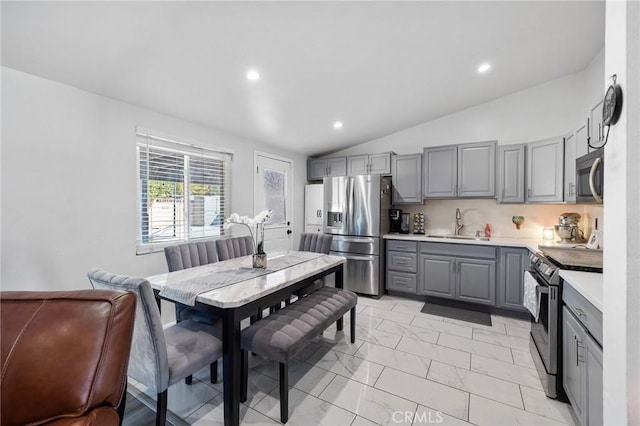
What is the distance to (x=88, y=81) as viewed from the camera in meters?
2.07

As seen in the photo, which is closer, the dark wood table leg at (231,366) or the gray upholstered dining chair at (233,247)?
the dark wood table leg at (231,366)

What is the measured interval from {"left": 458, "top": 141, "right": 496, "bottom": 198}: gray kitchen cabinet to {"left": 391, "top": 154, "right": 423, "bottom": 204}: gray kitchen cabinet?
54 centimetres

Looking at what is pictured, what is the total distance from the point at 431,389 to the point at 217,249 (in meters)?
2.19

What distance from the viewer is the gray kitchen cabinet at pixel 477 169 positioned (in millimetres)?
3460

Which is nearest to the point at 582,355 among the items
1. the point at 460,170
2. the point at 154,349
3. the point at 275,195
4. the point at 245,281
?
the point at 245,281

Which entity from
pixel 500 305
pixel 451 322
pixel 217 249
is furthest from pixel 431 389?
pixel 217 249

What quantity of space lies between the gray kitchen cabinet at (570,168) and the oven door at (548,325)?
1.31 metres

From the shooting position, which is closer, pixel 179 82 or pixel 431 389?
pixel 431 389

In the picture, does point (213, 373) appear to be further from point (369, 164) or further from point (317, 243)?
point (369, 164)

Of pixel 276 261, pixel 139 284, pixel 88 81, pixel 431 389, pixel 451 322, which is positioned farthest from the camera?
pixel 451 322

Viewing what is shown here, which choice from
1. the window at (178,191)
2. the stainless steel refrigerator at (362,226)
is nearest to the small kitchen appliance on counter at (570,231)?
the stainless steel refrigerator at (362,226)

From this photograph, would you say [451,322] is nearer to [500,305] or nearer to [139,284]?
[500,305]

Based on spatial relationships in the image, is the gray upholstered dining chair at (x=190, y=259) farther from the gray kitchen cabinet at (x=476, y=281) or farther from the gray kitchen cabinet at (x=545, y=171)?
the gray kitchen cabinet at (x=545, y=171)

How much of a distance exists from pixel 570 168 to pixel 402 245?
1985 mm
